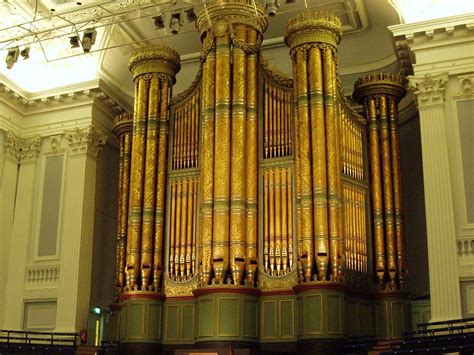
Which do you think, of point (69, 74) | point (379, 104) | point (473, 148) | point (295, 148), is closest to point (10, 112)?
point (69, 74)

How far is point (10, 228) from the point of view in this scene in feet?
53.9

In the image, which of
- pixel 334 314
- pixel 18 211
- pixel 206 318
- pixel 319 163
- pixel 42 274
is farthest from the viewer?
pixel 18 211

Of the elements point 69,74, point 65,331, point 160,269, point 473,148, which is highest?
point 69,74

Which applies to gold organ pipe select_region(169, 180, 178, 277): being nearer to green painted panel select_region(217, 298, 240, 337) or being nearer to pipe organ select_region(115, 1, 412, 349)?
pipe organ select_region(115, 1, 412, 349)

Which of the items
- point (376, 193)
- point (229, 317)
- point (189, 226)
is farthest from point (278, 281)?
point (376, 193)

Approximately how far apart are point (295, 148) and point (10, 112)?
7112 millimetres

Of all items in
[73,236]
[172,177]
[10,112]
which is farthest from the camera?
[10,112]

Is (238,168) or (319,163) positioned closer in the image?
A: (319,163)

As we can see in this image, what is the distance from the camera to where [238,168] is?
1370 centimetres

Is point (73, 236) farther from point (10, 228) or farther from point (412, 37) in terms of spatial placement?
point (412, 37)

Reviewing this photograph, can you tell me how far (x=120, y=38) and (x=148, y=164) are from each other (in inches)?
170

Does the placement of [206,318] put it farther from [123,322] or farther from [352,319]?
[352,319]

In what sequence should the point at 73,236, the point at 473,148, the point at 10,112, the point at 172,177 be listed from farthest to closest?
1. the point at 10,112
2. the point at 73,236
3. the point at 172,177
4. the point at 473,148

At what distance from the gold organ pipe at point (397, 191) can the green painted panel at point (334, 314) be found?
1.72 meters
